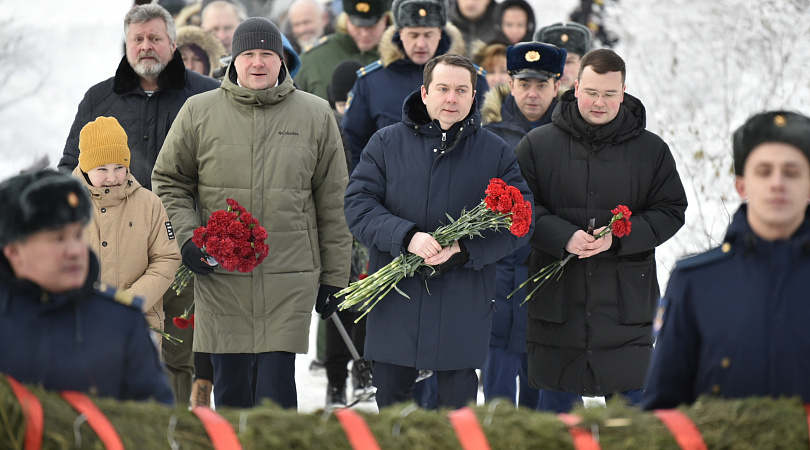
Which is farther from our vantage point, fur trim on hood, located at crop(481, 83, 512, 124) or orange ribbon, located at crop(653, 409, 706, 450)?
fur trim on hood, located at crop(481, 83, 512, 124)

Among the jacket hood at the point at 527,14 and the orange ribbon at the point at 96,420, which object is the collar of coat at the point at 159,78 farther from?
the jacket hood at the point at 527,14

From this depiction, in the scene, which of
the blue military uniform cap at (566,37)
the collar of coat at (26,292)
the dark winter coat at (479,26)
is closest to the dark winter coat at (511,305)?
the blue military uniform cap at (566,37)

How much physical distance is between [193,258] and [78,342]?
2.44 meters

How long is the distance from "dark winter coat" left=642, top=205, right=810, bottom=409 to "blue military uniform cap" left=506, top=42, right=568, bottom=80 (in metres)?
3.45

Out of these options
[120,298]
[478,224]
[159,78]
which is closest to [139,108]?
[159,78]

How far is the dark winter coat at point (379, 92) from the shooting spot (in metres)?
7.20

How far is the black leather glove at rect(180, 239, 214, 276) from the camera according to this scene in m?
5.37

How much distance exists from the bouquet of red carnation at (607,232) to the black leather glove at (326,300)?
1.09 meters

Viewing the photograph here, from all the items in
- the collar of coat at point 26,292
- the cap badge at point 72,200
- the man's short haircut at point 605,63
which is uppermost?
the man's short haircut at point 605,63

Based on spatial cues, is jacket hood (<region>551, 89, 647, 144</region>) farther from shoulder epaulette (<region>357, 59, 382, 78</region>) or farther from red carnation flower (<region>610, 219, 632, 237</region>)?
shoulder epaulette (<region>357, 59, 382, 78</region>)

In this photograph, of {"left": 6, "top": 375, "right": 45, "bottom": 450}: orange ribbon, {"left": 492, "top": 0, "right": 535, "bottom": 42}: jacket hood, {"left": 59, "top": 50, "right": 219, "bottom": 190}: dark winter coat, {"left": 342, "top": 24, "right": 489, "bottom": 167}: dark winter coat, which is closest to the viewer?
{"left": 6, "top": 375, "right": 45, "bottom": 450}: orange ribbon

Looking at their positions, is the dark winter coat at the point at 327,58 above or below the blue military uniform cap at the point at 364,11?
below

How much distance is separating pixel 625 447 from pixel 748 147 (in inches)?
39.2

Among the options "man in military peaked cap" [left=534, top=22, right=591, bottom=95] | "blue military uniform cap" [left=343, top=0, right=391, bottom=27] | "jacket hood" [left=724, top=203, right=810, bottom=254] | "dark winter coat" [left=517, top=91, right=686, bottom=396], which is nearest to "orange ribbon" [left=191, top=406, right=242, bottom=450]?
"jacket hood" [left=724, top=203, right=810, bottom=254]
